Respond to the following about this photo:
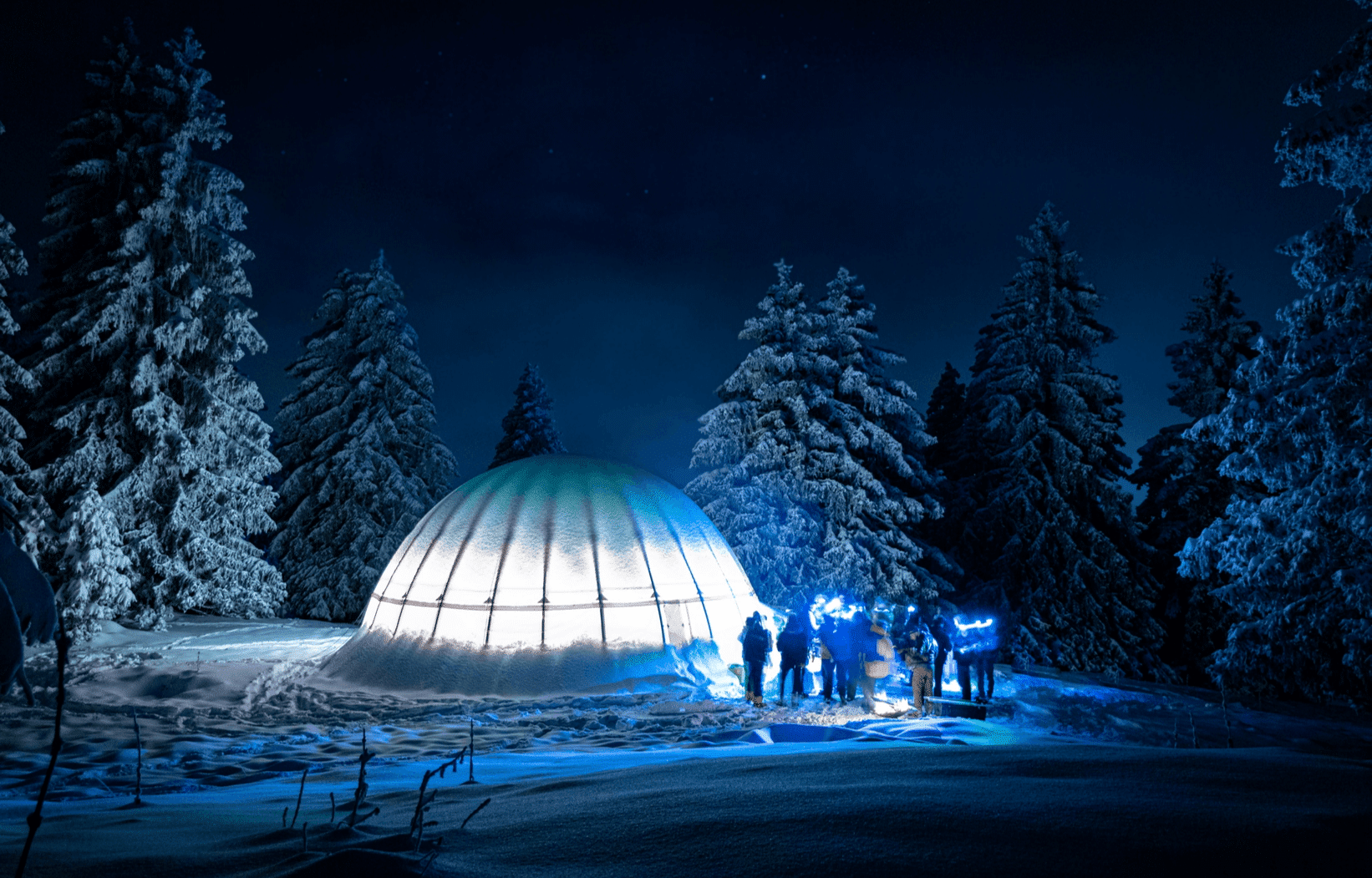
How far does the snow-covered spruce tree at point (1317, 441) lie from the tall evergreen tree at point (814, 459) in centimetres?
838

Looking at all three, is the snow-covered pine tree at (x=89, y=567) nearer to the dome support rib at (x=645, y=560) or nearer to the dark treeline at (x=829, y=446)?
the dark treeline at (x=829, y=446)

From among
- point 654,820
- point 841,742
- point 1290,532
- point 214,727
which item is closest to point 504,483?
point 214,727

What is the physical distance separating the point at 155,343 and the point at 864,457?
18.2m

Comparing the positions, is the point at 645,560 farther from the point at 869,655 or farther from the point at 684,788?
the point at 684,788

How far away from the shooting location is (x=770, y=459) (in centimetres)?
1928

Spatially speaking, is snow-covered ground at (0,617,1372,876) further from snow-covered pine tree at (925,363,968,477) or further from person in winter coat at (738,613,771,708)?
snow-covered pine tree at (925,363,968,477)

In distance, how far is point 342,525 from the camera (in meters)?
26.2

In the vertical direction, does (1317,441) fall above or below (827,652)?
above

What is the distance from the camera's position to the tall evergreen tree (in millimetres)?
19219

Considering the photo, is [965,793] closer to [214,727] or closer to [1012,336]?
[214,727]

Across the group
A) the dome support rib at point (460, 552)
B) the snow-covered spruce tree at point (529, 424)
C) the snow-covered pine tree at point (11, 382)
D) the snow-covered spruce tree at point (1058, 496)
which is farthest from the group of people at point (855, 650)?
the snow-covered spruce tree at point (529, 424)

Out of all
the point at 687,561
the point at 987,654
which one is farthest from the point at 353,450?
the point at 987,654

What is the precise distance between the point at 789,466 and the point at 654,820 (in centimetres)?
1635

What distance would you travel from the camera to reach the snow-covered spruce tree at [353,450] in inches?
1010
